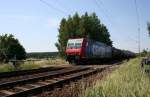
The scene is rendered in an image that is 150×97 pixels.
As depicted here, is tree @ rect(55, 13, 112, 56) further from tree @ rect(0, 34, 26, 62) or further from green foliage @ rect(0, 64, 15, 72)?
green foliage @ rect(0, 64, 15, 72)

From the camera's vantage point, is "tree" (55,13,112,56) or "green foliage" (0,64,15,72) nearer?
"green foliage" (0,64,15,72)

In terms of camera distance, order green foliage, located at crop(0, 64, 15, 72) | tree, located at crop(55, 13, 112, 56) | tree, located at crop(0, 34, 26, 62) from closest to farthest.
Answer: green foliage, located at crop(0, 64, 15, 72), tree, located at crop(55, 13, 112, 56), tree, located at crop(0, 34, 26, 62)

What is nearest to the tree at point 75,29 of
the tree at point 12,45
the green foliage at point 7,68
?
the tree at point 12,45

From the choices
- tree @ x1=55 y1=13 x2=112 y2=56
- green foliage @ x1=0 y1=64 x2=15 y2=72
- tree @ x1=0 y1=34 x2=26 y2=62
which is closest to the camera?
green foliage @ x1=0 y1=64 x2=15 y2=72

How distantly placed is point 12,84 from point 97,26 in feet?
228

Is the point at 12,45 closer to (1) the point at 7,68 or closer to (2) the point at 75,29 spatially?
(2) the point at 75,29

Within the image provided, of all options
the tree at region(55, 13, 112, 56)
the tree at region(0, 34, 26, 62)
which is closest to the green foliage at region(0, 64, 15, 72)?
the tree at region(55, 13, 112, 56)

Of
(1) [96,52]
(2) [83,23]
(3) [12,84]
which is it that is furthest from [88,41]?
(2) [83,23]

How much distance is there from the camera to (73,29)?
74938 millimetres

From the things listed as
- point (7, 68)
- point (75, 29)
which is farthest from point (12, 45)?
point (7, 68)

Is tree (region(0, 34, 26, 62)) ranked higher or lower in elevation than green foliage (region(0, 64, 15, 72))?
higher

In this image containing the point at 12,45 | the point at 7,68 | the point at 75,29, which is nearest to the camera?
the point at 7,68

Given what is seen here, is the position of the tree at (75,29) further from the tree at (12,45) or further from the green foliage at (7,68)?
the green foliage at (7,68)

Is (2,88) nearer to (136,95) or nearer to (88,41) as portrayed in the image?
(136,95)
